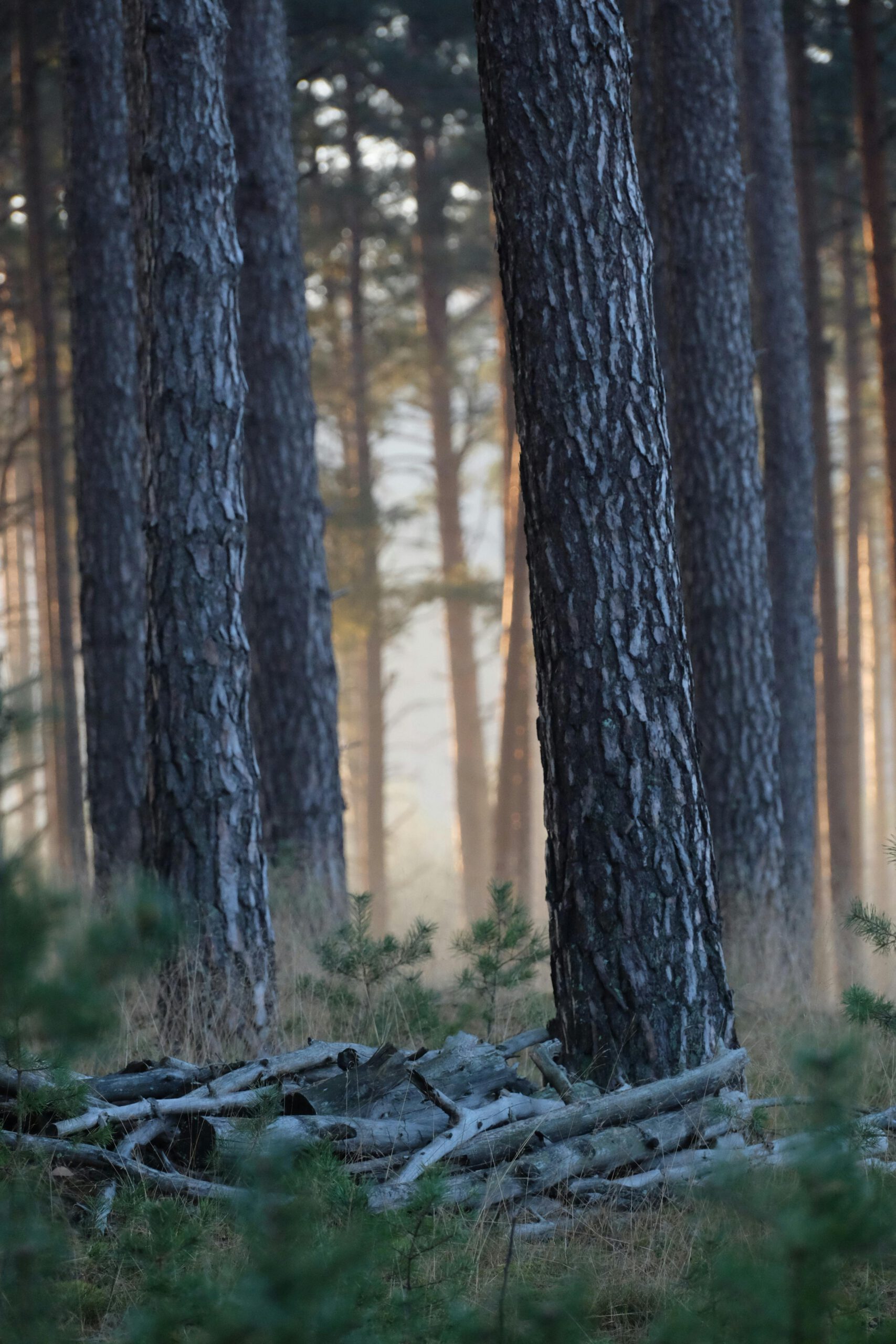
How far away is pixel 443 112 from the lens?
15.8m

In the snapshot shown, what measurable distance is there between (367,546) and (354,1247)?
1607 cm

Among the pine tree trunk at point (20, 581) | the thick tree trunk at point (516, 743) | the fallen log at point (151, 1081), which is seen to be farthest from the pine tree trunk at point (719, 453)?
the pine tree trunk at point (20, 581)

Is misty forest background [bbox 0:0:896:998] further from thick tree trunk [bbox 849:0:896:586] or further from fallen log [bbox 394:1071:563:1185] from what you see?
fallen log [bbox 394:1071:563:1185]

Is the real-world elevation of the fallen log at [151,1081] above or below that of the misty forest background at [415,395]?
below

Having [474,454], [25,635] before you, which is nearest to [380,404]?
[474,454]

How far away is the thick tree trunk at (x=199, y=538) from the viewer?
485cm

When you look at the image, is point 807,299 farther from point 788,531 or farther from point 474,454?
point 474,454

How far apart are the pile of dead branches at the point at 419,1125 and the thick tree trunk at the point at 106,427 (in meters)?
5.34

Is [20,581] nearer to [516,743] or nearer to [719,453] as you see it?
[516,743]

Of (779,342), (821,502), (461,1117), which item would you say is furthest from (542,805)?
(821,502)

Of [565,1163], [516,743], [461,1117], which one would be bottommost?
[565,1163]

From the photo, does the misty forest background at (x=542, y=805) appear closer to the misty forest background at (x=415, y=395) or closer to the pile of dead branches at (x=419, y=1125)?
the pile of dead branches at (x=419, y=1125)

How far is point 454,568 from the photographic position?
18625mm

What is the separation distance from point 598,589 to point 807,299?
10.3 m
